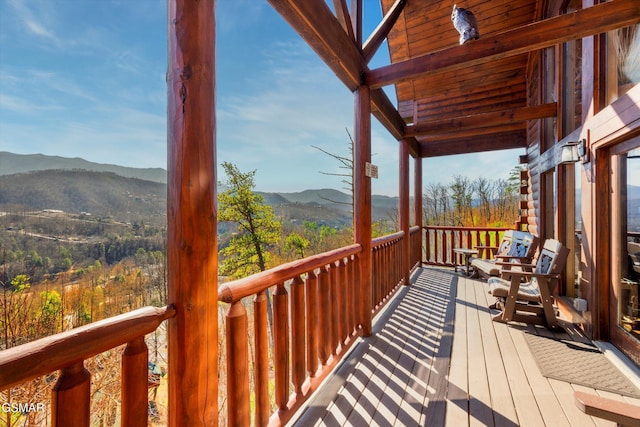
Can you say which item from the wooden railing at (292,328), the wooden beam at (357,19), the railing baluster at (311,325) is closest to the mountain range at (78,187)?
the wooden railing at (292,328)

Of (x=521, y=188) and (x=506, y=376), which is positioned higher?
(x=521, y=188)

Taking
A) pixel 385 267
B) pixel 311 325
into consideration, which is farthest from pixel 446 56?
pixel 311 325

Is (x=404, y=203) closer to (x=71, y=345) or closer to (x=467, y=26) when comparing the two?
(x=467, y=26)

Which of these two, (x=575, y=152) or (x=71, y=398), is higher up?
(x=575, y=152)

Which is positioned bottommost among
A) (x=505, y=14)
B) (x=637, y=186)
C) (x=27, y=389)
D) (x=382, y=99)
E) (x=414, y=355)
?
(x=27, y=389)

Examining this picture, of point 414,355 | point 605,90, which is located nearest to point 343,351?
point 414,355

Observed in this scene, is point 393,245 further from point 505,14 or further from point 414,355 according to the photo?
point 505,14

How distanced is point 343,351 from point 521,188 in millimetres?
5267

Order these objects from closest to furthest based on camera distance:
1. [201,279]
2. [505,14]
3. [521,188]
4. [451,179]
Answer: [201,279] < [505,14] < [521,188] < [451,179]

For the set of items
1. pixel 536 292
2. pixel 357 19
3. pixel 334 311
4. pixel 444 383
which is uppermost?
pixel 357 19

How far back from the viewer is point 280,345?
5.46ft

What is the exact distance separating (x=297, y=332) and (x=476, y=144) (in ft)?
19.5

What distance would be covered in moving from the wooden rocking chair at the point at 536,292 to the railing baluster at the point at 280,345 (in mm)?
2511

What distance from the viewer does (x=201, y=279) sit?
3.44 ft
